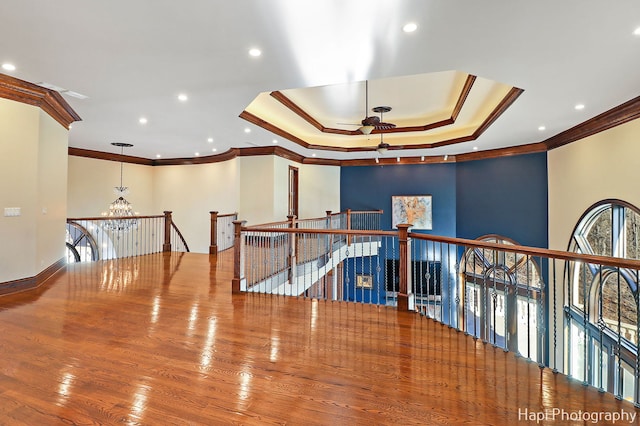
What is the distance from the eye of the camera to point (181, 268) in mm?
6695

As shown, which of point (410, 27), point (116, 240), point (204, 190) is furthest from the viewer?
point (204, 190)

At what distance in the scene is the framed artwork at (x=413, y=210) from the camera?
37.0 ft

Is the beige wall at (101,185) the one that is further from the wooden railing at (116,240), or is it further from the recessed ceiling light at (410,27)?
the recessed ceiling light at (410,27)

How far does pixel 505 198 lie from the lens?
930 centimetres

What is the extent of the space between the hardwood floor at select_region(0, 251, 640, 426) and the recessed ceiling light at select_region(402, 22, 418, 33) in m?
3.09

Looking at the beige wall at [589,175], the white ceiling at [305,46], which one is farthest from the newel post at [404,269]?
the beige wall at [589,175]

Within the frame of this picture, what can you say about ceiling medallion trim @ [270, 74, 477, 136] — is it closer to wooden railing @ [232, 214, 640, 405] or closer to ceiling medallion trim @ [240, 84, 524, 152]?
ceiling medallion trim @ [240, 84, 524, 152]

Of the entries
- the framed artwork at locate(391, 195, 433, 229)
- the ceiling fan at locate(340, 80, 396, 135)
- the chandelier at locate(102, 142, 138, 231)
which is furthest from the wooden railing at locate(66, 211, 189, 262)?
the framed artwork at locate(391, 195, 433, 229)

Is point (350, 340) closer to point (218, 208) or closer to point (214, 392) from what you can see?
point (214, 392)

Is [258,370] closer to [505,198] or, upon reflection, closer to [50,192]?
[50,192]

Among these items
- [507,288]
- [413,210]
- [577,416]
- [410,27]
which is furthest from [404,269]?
[413,210]

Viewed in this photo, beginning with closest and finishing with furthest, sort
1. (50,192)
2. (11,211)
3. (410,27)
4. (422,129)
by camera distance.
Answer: (410,27) < (11,211) < (50,192) < (422,129)

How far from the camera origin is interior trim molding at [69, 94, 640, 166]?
5297mm

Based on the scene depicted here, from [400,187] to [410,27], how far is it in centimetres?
880
